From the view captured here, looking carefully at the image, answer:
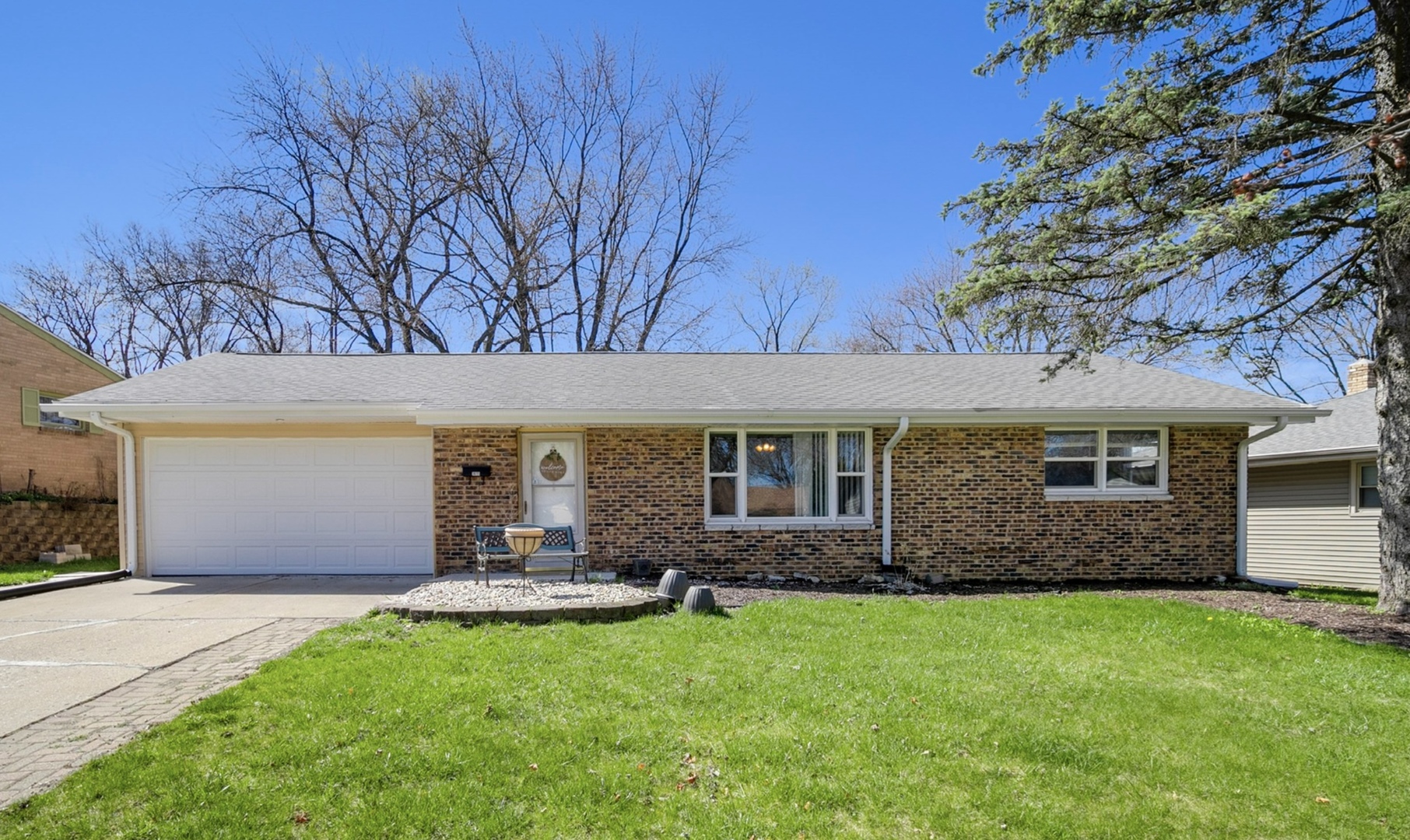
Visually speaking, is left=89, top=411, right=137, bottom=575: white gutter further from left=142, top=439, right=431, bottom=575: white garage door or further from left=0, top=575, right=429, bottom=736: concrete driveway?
left=0, top=575, right=429, bottom=736: concrete driveway

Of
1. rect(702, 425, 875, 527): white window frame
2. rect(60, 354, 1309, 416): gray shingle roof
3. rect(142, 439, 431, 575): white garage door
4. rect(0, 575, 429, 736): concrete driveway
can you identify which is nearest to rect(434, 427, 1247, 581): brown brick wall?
rect(702, 425, 875, 527): white window frame

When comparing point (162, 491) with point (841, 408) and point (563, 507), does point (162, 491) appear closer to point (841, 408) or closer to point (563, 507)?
point (563, 507)

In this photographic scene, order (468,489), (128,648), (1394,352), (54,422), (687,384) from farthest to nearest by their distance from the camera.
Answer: (54,422) < (687,384) < (468,489) < (1394,352) < (128,648)

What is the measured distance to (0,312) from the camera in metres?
14.5

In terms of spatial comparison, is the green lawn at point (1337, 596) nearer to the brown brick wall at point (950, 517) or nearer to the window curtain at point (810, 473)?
the brown brick wall at point (950, 517)

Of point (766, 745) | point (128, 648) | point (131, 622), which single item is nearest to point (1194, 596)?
point (766, 745)

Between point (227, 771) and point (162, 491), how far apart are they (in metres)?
8.90

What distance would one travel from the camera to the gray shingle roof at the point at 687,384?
9977 millimetres

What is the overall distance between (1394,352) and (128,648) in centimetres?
1352

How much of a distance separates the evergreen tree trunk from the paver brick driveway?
11.7 meters

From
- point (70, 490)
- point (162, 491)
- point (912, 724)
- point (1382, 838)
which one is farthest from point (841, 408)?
point (70, 490)

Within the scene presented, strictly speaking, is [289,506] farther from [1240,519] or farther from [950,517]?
[1240,519]

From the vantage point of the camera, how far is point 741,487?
10.3 m

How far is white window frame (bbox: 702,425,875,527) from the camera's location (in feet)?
33.7
